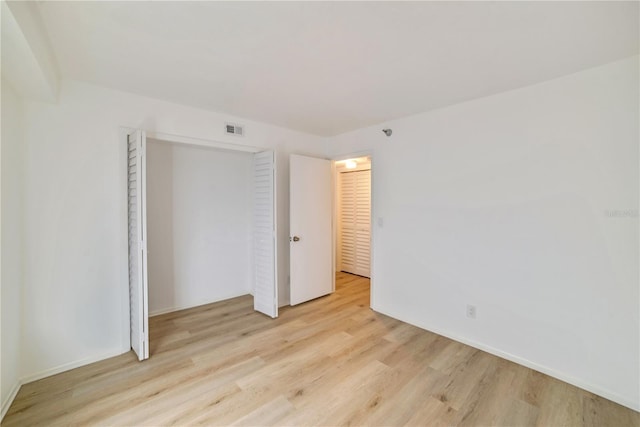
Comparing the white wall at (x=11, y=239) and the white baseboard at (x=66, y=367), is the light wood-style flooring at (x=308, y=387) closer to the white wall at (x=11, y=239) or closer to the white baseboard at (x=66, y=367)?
the white baseboard at (x=66, y=367)

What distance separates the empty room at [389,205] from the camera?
1679 millimetres

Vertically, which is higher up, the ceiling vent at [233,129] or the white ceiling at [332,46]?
the white ceiling at [332,46]

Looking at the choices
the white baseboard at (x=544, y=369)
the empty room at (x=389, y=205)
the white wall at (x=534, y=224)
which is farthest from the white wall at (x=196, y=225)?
the white baseboard at (x=544, y=369)

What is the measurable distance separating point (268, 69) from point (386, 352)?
104 inches

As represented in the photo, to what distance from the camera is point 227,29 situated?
1615 millimetres

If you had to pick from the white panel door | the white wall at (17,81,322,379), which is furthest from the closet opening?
the white wall at (17,81,322,379)

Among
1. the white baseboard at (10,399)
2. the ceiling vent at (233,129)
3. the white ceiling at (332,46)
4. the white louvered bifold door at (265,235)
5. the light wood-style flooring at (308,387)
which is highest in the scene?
the white ceiling at (332,46)

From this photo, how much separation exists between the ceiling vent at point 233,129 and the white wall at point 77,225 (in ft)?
2.19

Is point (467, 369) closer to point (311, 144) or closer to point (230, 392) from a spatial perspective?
point (230, 392)

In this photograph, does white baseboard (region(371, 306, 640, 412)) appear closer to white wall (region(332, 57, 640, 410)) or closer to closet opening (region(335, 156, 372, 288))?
white wall (region(332, 57, 640, 410))

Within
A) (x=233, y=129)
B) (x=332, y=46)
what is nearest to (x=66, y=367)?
(x=233, y=129)

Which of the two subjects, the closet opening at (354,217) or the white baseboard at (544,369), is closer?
the white baseboard at (544,369)

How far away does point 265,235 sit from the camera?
337 cm

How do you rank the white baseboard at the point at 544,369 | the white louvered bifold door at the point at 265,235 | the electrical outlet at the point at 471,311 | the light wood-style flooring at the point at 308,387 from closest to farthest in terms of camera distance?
the light wood-style flooring at the point at 308,387 < the white baseboard at the point at 544,369 < the electrical outlet at the point at 471,311 < the white louvered bifold door at the point at 265,235
